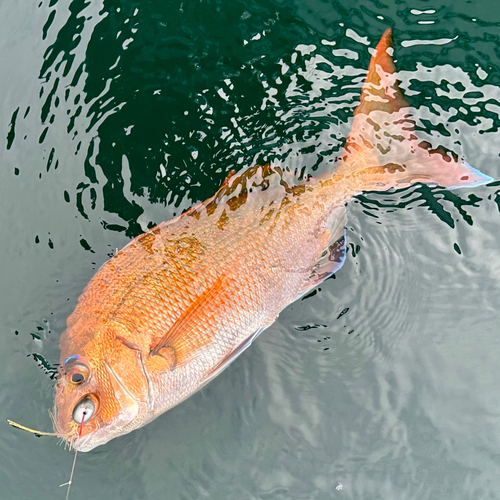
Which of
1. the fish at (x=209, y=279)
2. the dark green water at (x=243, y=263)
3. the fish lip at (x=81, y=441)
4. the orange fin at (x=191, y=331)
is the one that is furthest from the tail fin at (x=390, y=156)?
the fish lip at (x=81, y=441)

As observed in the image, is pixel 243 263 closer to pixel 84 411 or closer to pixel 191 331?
pixel 191 331

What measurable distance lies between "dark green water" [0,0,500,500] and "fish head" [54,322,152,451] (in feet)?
2.70

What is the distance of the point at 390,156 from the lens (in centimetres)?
410

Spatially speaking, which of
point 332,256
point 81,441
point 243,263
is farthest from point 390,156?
point 81,441

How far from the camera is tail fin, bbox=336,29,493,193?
13.3ft

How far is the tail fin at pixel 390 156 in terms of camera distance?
4.04m

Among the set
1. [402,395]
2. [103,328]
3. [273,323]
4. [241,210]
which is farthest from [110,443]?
[402,395]

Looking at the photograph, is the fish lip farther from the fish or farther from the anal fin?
the anal fin

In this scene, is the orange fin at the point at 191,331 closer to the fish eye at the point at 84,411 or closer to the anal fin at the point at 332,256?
the fish eye at the point at 84,411

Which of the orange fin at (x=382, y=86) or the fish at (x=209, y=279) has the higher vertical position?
the orange fin at (x=382, y=86)

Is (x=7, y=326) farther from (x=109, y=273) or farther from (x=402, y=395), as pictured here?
(x=402, y=395)

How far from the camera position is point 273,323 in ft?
13.5

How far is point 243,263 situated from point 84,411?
143cm

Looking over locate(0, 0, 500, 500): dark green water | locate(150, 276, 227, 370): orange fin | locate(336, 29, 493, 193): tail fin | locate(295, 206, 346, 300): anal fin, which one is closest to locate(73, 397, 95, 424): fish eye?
locate(150, 276, 227, 370): orange fin
